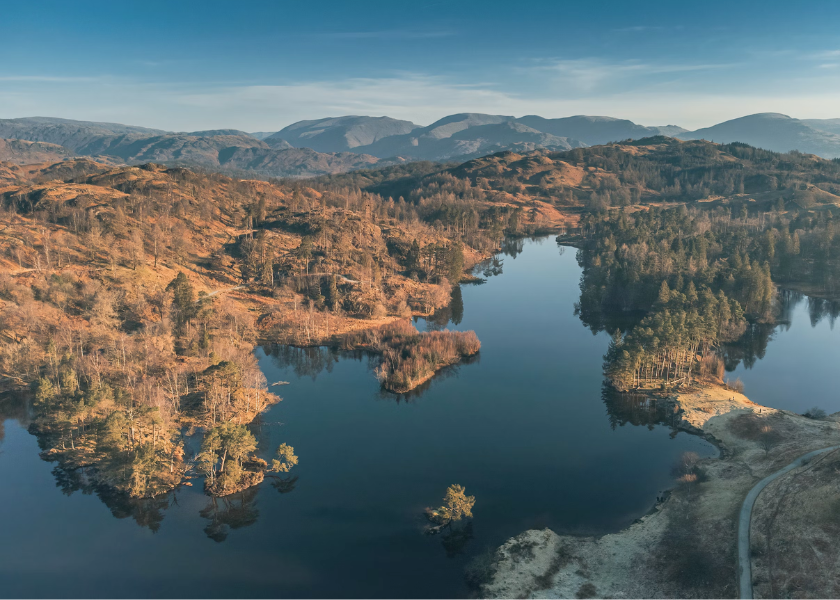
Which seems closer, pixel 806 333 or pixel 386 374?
pixel 386 374

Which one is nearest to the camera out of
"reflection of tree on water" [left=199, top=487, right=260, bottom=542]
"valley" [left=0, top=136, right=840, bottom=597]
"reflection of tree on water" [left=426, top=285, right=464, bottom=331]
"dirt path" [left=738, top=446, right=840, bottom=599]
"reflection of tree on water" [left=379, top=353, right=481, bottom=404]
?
"dirt path" [left=738, top=446, right=840, bottom=599]

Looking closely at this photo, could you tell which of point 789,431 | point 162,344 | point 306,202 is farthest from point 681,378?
point 306,202

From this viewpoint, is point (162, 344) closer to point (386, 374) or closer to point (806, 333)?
point (386, 374)

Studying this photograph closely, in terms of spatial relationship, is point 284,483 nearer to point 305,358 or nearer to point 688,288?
point 305,358

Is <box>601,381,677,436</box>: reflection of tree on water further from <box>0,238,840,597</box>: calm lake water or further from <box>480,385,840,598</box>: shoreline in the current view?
<box>480,385,840,598</box>: shoreline

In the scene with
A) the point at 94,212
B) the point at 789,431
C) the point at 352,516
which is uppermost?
the point at 94,212

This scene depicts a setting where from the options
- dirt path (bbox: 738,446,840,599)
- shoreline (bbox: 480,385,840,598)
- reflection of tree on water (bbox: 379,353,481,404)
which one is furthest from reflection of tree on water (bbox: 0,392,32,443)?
dirt path (bbox: 738,446,840,599)
